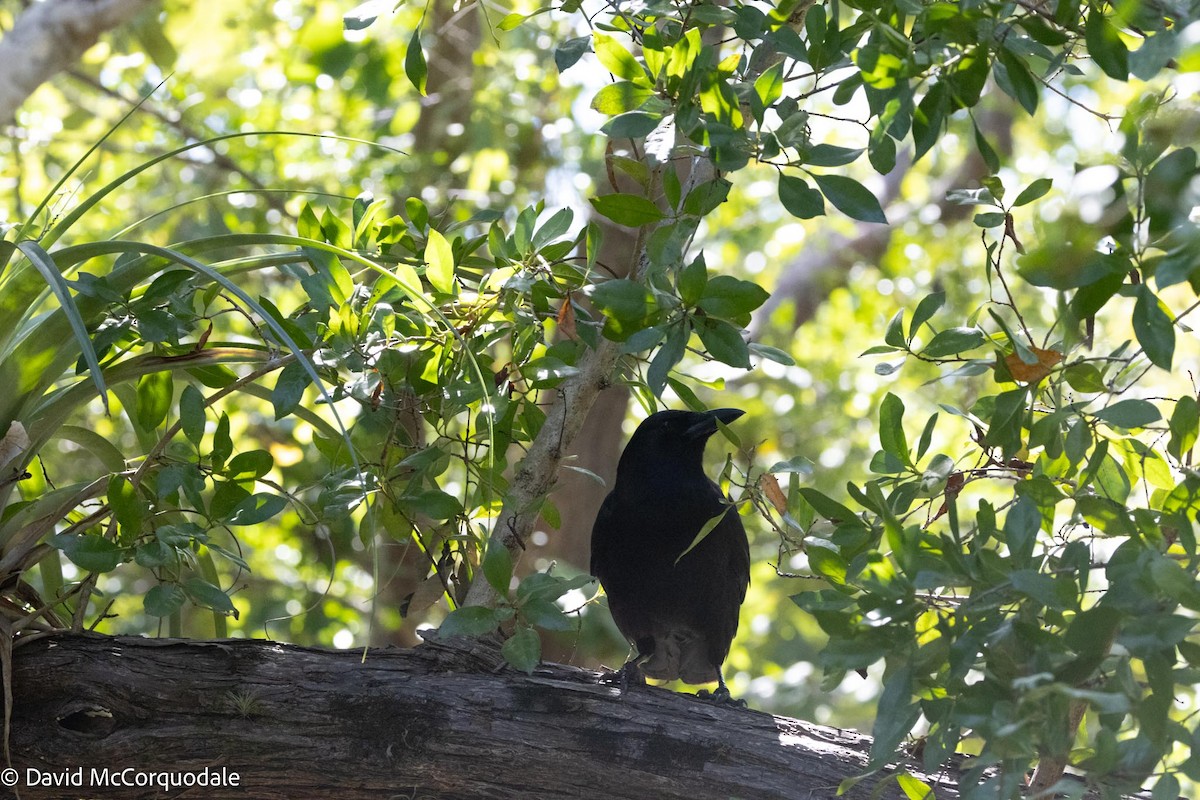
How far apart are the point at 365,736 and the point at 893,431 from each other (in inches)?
42.5

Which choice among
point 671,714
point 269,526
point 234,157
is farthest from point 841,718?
point 671,714

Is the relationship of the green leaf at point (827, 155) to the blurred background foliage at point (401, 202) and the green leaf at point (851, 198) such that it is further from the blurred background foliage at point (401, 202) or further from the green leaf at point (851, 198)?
the blurred background foliage at point (401, 202)

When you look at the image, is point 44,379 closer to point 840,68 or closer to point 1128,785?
point 840,68

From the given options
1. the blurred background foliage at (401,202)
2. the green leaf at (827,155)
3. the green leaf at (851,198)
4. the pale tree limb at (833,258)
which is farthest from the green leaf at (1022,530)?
the pale tree limb at (833,258)

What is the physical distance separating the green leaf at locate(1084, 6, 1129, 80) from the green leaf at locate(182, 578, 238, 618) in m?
1.65

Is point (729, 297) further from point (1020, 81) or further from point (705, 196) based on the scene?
point (1020, 81)

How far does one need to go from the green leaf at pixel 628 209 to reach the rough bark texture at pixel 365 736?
34.8 inches

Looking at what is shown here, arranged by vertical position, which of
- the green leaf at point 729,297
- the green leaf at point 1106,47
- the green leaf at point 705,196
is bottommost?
the green leaf at point 729,297

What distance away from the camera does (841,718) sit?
7570 mm

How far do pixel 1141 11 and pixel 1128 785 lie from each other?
959mm

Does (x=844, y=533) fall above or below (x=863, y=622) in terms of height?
above

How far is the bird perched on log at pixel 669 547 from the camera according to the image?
2.92 metres

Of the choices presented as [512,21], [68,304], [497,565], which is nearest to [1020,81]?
[512,21]

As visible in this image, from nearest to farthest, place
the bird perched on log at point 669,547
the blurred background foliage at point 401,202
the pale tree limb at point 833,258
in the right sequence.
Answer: the bird perched on log at point 669,547 < the blurred background foliage at point 401,202 < the pale tree limb at point 833,258
